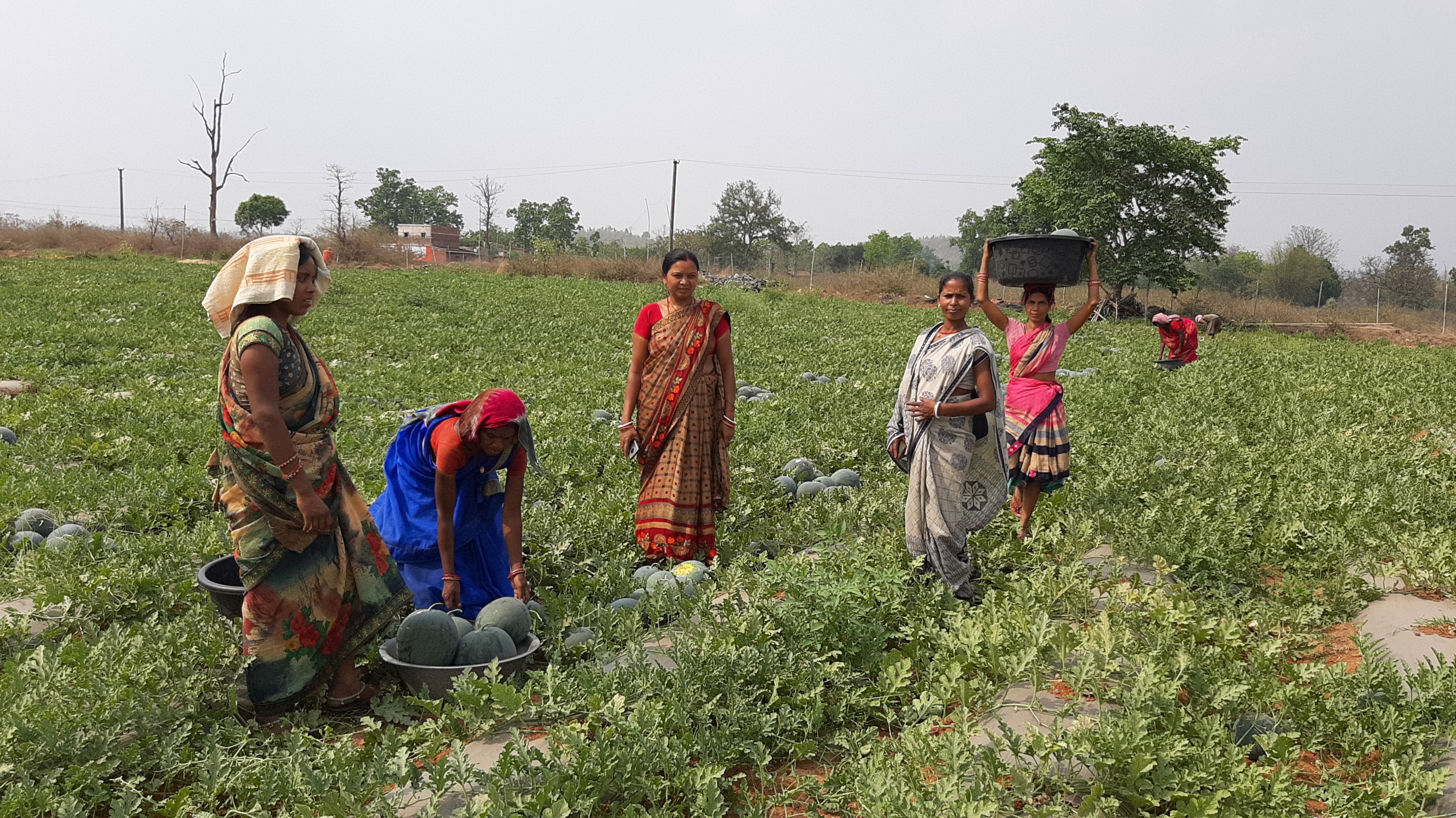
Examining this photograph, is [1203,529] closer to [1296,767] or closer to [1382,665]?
[1382,665]

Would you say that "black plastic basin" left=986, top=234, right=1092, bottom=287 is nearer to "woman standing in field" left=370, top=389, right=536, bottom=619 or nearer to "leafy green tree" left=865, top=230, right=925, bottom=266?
"woman standing in field" left=370, top=389, right=536, bottom=619

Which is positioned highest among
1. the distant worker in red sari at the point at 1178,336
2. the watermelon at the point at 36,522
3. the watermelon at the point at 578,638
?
the distant worker in red sari at the point at 1178,336

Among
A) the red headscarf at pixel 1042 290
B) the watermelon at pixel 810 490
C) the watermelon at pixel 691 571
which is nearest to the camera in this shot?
the watermelon at pixel 691 571

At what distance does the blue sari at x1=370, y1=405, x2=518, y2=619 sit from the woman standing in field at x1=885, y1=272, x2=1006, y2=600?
1.90 meters

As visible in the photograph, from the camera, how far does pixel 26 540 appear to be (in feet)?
15.5

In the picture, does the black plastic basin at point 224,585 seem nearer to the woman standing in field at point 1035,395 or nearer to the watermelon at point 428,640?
the watermelon at point 428,640

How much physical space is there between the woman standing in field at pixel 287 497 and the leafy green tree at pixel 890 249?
213ft

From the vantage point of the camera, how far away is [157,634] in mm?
3590

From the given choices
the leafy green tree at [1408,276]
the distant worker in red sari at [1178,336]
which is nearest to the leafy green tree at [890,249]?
the leafy green tree at [1408,276]

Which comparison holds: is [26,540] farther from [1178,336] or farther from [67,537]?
[1178,336]

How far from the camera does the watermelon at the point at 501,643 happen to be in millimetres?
3598

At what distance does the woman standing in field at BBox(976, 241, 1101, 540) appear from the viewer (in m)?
5.23

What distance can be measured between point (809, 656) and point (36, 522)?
4279 millimetres

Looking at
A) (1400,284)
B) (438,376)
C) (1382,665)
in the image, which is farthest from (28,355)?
(1400,284)
